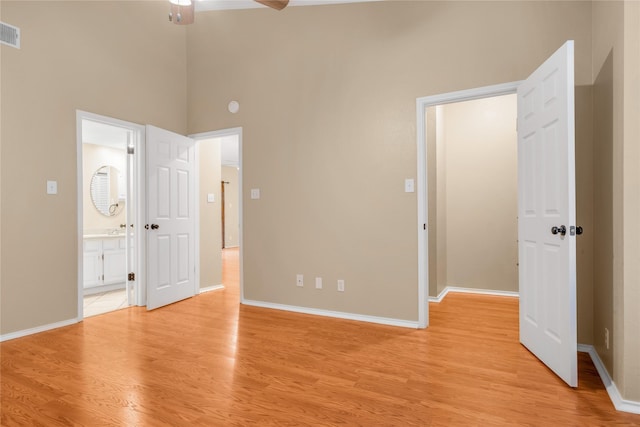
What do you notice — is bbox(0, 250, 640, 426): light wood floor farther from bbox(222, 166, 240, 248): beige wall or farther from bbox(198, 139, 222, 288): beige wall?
bbox(222, 166, 240, 248): beige wall

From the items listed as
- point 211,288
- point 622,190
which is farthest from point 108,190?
point 622,190

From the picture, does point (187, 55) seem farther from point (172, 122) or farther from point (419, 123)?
point (419, 123)

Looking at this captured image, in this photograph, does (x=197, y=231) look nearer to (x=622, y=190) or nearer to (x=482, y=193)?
(x=482, y=193)

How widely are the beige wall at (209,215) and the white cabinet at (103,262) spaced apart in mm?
1135

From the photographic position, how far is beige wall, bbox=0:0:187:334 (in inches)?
118

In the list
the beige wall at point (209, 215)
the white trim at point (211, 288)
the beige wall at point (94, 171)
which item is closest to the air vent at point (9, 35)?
the beige wall at point (209, 215)

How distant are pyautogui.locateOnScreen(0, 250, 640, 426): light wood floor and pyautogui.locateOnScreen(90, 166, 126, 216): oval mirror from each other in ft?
8.99

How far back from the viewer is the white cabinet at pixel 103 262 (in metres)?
4.71

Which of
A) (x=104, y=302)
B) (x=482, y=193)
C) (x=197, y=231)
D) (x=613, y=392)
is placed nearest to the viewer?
(x=613, y=392)

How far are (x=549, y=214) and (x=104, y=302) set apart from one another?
15.8 feet

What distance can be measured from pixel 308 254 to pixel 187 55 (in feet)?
10.4

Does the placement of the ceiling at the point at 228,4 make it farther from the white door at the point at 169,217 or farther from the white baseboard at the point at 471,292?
the white baseboard at the point at 471,292

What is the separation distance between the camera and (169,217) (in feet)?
13.7

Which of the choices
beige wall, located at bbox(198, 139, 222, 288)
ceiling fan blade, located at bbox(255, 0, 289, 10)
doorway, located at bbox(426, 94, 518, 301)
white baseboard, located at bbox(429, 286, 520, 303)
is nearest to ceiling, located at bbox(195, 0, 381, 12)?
ceiling fan blade, located at bbox(255, 0, 289, 10)
